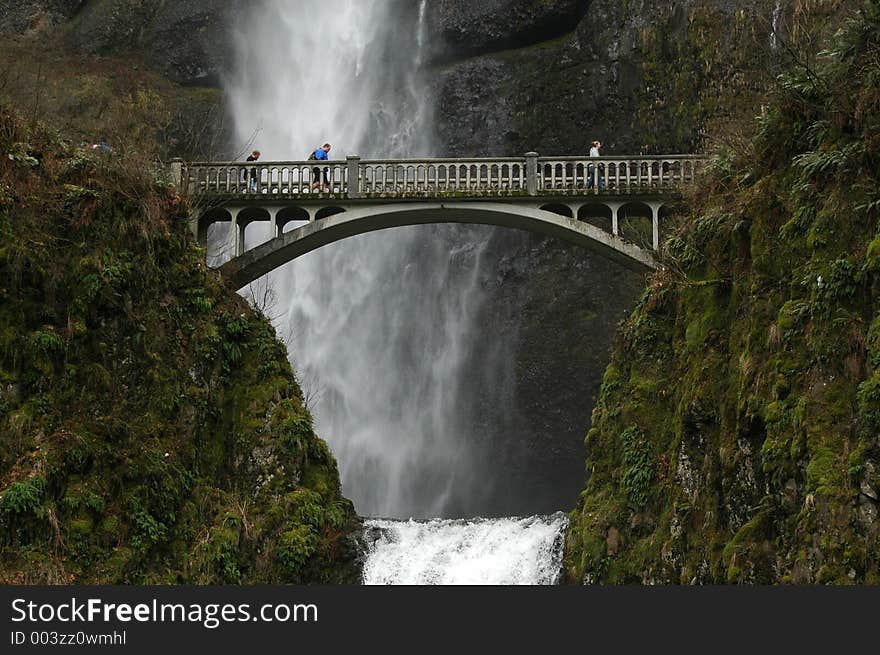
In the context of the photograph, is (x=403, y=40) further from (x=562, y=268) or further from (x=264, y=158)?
(x=562, y=268)

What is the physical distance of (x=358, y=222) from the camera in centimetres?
2633

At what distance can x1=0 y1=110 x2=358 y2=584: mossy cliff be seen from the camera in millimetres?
19234

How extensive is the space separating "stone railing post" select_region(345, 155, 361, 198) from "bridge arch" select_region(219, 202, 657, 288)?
41 cm

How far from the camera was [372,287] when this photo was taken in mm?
36812

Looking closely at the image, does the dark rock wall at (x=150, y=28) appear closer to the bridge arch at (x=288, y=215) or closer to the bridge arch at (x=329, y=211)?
the bridge arch at (x=329, y=211)

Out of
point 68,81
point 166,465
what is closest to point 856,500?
point 166,465

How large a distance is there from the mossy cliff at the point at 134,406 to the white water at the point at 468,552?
0.91m

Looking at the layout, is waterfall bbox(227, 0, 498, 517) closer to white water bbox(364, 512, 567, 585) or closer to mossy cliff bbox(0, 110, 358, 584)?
white water bbox(364, 512, 567, 585)

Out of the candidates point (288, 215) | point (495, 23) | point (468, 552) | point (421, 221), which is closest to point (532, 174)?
point (421, 221)

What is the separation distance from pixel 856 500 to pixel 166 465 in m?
13.0

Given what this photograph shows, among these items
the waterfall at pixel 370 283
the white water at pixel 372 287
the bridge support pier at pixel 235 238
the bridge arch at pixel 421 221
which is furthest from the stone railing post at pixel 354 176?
the waterfall at pixel 370 283

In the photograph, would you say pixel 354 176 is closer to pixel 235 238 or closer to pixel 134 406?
pixel 235 238

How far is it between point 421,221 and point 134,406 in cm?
910

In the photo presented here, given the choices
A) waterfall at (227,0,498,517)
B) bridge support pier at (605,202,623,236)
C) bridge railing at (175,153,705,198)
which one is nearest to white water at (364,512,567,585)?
bridge support pier at (605,202,623,236)
